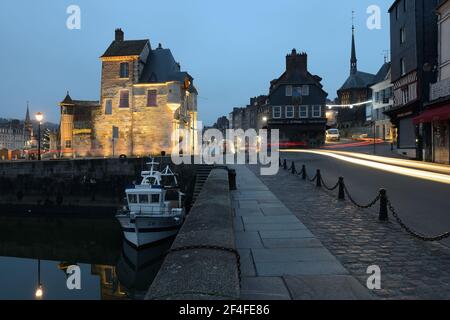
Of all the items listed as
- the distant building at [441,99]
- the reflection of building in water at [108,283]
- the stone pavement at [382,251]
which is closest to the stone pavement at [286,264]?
the stone pavement at [382,251]

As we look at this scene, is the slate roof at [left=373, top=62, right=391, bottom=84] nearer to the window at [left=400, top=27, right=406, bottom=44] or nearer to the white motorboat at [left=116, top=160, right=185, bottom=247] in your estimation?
the window at [left=400, top=27, right=406, bottom=44]

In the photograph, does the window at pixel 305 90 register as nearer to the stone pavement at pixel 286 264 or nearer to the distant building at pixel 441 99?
the distant building at pixel 441 99

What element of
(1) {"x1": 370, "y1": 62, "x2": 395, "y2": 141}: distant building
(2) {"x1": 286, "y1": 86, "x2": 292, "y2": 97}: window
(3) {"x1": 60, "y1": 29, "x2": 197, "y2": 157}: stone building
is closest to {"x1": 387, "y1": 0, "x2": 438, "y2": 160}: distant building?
(2) {"x1": 286, "y1": 86, "x2": 292, "y2": 97}: window

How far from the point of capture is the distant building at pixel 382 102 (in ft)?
187

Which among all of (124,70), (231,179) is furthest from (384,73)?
(231,179)

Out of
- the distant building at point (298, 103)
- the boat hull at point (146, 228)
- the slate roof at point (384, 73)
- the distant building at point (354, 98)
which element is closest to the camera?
the boat hull at point (146, 228)

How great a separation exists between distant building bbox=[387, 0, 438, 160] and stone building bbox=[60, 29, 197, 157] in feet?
74.8

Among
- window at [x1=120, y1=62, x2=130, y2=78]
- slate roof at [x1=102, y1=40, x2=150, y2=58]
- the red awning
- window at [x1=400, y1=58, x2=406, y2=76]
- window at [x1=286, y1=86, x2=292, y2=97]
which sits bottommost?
the red awning

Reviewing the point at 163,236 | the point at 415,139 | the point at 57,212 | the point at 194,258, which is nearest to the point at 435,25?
the point at 415,139

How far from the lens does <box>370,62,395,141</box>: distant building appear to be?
5709 cm

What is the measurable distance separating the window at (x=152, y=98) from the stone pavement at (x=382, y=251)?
36.2m

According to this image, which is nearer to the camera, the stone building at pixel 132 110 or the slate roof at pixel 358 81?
the stone building at pixel 132 110

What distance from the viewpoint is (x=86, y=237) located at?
24875 mm

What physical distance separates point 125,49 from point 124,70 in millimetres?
2622
